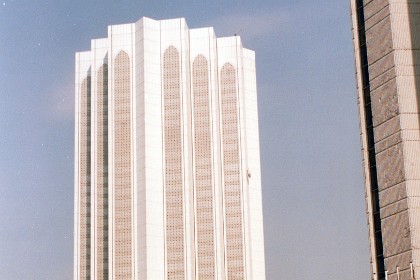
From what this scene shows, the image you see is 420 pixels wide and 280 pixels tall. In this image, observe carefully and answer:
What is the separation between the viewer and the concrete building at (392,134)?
74.1 m

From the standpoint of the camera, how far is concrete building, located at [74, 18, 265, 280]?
14662 cm

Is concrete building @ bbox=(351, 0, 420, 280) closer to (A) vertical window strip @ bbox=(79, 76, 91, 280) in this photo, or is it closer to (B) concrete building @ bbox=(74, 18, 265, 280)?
(B) concrete building @ bbox=(74, 18, 265, 280)

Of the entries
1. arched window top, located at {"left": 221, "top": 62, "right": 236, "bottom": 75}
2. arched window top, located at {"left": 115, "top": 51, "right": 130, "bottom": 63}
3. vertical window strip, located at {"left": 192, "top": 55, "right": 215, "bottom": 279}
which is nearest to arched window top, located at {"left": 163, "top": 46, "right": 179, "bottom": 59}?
vertical window strip, located at {"left": 192, "top": 55, "right": 215, "bottom": 279}

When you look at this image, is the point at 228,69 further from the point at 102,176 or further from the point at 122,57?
the point at 102,176

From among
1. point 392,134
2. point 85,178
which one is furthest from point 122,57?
point 392,134

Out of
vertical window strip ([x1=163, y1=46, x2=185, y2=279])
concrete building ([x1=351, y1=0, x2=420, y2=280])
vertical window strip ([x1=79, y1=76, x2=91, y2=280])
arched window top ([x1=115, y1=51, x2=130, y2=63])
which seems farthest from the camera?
arched window top ([x1=115, y1=51, x2=130, y2=63])

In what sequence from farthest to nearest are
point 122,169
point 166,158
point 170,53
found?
point 170,53
point 166,158
point 122,169

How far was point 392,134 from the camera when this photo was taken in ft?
252

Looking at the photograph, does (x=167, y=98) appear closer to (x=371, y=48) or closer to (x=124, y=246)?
(x=124, y=246)

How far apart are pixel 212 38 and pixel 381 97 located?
86.6 m

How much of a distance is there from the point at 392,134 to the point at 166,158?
78753 millimetres

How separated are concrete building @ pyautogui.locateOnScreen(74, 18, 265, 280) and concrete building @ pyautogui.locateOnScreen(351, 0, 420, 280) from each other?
69.7 metres

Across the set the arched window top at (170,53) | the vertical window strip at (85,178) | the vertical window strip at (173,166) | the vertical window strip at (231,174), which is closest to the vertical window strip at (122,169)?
the vertical window strip at (85,178)

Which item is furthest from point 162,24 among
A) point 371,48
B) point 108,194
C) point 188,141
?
point 371,48
